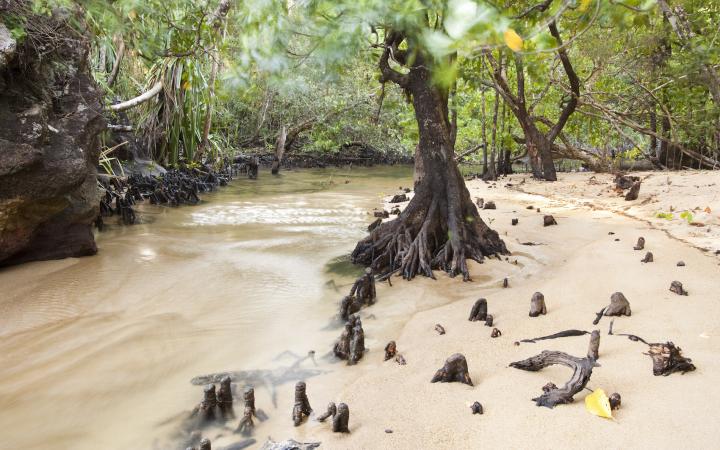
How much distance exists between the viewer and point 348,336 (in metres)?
3.41

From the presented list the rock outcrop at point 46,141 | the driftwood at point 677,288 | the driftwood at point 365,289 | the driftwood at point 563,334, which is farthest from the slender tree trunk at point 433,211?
the rock outcrop at point 46,141

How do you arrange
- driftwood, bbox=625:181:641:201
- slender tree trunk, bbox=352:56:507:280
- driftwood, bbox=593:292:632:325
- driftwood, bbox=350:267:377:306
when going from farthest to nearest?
1. driftwood, bbox=625:181:641:201
2. slender tree trunk, bbox=352:56:507:280
3. driftwood, bbox=350:267:377:306
4. driftwood, bbox=593:292:632:325

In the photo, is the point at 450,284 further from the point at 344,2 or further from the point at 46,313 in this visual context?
the point at 46,313

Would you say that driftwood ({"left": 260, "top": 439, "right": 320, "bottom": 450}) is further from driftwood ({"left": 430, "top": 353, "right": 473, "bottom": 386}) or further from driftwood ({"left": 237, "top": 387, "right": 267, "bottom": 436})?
driftwood ({"left": 430, "top": 353, "right": 473, "bottom": 386})

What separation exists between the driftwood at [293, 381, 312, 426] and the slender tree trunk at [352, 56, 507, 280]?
8.95 ft

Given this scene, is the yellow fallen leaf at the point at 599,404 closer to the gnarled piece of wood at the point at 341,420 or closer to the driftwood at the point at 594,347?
the driftwood at the point at 594,347

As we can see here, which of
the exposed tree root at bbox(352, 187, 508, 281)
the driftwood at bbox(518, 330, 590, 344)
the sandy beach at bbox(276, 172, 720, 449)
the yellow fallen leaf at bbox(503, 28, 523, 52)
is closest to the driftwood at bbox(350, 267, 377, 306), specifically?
the sandy beach at bbox(276, 172, 720, 449)

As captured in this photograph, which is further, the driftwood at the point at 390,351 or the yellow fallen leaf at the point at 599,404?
the driftwood at the point at 390,351

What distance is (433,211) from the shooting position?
5461 millimetres

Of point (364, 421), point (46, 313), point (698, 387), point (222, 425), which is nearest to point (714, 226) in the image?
point (698, 387)

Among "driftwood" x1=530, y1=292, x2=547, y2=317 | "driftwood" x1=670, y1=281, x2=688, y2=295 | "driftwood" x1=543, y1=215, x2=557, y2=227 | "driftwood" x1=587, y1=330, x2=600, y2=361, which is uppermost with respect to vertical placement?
"driftwood" x1=543, y1=215, x2=557, y2=227

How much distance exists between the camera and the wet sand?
221 cm

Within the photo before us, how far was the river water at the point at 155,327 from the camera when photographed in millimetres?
2785

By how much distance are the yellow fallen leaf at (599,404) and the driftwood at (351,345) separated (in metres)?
1.53
